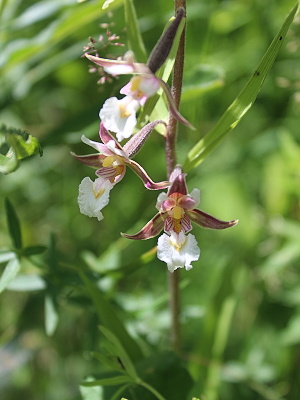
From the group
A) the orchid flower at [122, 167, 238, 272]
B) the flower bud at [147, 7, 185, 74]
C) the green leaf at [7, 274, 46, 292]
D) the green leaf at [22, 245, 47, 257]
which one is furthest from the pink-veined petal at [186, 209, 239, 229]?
the green leaf at [7, 274, 46, 292]

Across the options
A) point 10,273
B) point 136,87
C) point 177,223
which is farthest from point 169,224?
point 10,273

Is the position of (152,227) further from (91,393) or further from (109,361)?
(91,393)

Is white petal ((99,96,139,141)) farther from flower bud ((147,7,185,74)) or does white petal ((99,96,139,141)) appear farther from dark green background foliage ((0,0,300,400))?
dark green background foliage ((0,0,300,400))

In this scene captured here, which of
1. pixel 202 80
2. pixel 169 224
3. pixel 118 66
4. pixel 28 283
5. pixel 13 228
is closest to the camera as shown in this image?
pixel 118 66

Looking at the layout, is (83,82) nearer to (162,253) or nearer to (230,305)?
(230,305)

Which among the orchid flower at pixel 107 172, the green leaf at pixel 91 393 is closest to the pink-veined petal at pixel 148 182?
the orchid flower at pixel 107 172

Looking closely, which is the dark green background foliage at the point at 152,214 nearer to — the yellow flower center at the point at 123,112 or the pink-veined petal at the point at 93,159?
the pink-veined petal at the point at 93,159

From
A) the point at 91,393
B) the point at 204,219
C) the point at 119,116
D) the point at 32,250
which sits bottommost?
the point at 91,393
